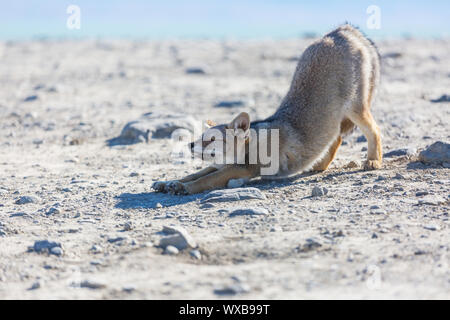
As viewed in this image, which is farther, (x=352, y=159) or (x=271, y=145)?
(x=352, y=159)

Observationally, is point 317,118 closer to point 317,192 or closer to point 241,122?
point 241,122

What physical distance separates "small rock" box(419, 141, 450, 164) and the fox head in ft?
7.00

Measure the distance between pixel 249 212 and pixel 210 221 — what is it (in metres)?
0.40

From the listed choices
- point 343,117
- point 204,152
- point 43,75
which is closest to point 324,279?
point 204,152

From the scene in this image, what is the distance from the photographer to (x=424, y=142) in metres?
9.23

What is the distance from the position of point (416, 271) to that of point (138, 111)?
9606 mm

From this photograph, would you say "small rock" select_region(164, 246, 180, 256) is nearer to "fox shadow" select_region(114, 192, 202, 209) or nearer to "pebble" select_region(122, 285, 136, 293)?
"pebble" select_region(122, 285, 136, 293)

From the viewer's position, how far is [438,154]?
25.2ft

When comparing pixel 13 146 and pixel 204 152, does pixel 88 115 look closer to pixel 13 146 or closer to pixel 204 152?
pixel 13 146

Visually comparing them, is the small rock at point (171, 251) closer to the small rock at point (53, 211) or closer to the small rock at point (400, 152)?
the small rock at point (53, 211)

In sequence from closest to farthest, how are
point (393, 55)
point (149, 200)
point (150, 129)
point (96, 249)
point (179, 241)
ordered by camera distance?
point (179, 241)
point (96, 249)
point (149, 200)
point (150, 129)
point (393, 55)

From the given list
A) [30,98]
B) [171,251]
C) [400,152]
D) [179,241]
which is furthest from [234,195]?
[30,98]

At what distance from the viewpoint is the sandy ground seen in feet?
15.5

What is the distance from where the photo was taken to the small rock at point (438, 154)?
7.66 metres
